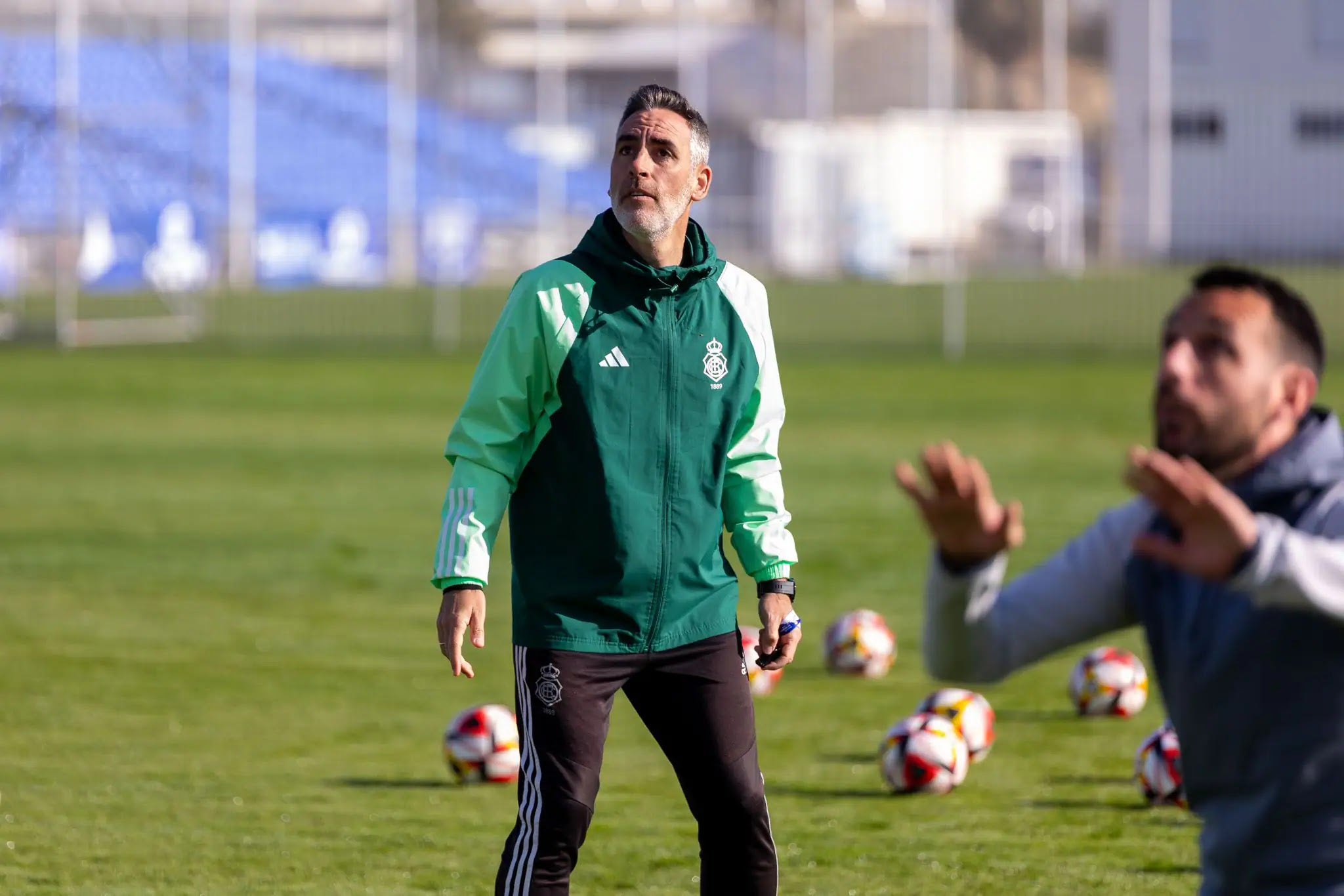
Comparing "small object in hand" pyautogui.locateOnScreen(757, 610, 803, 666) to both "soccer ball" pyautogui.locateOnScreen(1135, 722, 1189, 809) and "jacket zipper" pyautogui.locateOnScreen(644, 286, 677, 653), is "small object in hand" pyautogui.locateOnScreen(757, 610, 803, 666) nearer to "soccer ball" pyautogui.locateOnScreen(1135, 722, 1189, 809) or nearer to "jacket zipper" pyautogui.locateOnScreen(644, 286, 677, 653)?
"jacket zipper" pyautogui.locateOnScreen(644, 286, 677, 653)

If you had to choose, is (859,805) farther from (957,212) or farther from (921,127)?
(921,127)

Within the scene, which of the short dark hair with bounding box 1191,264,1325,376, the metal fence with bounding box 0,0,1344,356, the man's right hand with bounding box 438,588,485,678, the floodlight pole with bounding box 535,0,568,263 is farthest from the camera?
the floodlight pole with bounding box 535,0,568,263

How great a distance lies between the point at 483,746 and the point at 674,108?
3422 mm

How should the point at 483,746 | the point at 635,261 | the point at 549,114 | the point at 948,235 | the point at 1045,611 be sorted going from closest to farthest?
the point at 1045,611 < the point at 635,261 < the point at 483,746 < the point at 948,235 < the point at 549,114

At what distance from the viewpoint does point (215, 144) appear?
4616cm

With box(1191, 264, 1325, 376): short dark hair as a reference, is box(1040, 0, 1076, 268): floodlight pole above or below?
above

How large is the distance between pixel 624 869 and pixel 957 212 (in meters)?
38.1

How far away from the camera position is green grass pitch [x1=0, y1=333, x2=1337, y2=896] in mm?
6828

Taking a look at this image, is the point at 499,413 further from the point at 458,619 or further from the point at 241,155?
the point at 241,155

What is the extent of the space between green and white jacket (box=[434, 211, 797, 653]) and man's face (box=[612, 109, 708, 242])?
0.28ft

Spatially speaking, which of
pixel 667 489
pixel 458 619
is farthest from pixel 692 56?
pixel 458 619

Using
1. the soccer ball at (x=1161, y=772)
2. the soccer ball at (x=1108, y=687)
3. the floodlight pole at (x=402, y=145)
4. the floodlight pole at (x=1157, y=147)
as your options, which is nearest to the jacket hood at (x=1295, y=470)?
the soccer ball at (x=1161, y=772)

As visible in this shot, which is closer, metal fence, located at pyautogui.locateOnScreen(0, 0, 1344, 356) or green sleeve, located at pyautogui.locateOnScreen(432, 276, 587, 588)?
green sleeve, located at pyautogui.locateOnScreen(432, 276, 587, 588)

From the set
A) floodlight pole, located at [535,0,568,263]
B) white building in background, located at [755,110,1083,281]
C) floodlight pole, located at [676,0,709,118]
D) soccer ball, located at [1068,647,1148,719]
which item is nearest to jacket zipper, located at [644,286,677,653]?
soccer ball, located at [1068,647,1148,719]
